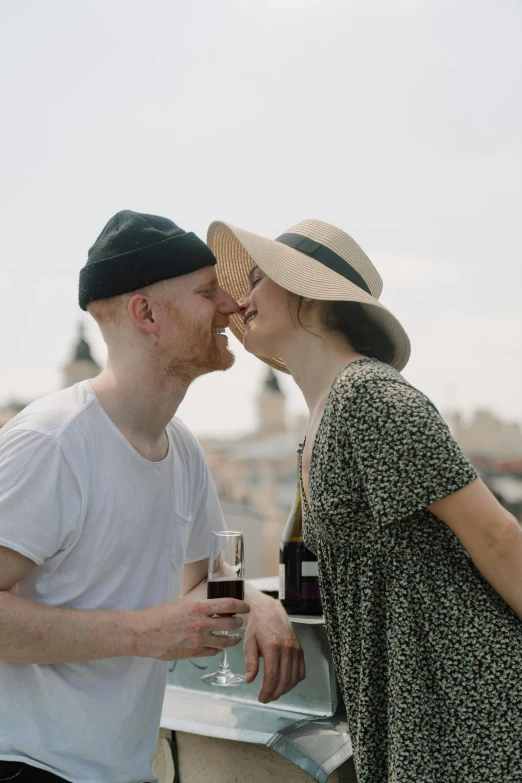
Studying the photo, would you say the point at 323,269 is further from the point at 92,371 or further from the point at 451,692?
the point at 92,371

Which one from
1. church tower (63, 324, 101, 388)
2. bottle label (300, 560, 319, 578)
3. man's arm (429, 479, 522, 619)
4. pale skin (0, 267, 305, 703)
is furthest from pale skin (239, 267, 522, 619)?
church tower (63, 324, 101, 388)

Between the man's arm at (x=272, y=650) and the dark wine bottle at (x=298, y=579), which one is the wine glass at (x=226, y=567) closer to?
the man's arm at (x=272, y=650)

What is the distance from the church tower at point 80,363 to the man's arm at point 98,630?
138 feet

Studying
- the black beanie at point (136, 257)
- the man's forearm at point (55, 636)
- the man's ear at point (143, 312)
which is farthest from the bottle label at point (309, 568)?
the black beanie at point (136, 257)

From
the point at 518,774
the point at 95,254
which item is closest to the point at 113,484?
the point at 95,254

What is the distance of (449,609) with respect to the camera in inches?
61.5

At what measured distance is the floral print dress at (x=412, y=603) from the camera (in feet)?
4.97

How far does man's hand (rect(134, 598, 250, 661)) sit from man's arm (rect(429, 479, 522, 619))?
0.57m

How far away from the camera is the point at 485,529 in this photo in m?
1.51

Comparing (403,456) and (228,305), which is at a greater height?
(228,305)

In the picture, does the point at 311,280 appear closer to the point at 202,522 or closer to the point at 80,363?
the point at 202,522

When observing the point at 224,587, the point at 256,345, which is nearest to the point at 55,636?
the point at 224,587

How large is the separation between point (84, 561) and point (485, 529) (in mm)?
978

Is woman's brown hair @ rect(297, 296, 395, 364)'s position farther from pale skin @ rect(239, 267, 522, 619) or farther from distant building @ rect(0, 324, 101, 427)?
distant building @ rect(0, 324, 101, 427)
